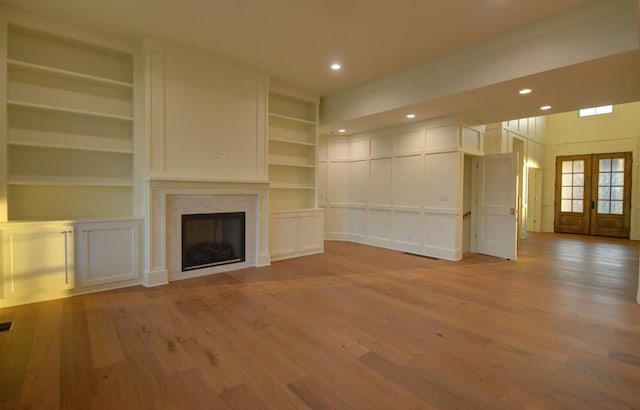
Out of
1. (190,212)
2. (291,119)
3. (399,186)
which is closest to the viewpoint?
(190,212)

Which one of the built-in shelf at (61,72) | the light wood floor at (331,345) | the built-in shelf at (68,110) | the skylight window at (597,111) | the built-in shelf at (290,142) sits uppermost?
the skylight window at (597,111)

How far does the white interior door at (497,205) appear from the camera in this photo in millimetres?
5668

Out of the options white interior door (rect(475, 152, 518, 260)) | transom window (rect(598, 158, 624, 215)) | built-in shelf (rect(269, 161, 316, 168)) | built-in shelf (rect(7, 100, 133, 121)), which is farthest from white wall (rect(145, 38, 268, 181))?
transom window (rect(598, 158, 624, 215))

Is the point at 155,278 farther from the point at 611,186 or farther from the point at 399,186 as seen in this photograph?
the point at 611,186

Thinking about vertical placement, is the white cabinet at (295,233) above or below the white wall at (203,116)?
below

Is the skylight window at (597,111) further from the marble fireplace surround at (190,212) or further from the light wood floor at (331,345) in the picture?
the marble fireplace surround at (190,212)

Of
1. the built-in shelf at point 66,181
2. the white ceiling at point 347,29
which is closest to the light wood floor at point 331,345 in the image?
the built-in shelf at point 66,181

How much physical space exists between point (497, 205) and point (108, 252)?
20.4 feet

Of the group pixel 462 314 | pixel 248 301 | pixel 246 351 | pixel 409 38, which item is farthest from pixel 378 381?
pixel 409 38

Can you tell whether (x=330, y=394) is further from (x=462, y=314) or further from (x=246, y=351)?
(x=462, y=314)

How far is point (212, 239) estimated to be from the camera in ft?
15.5

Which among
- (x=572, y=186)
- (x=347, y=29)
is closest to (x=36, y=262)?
(x=347, y=29)

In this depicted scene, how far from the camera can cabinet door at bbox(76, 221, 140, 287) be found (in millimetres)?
3631

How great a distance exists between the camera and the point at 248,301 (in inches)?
138
